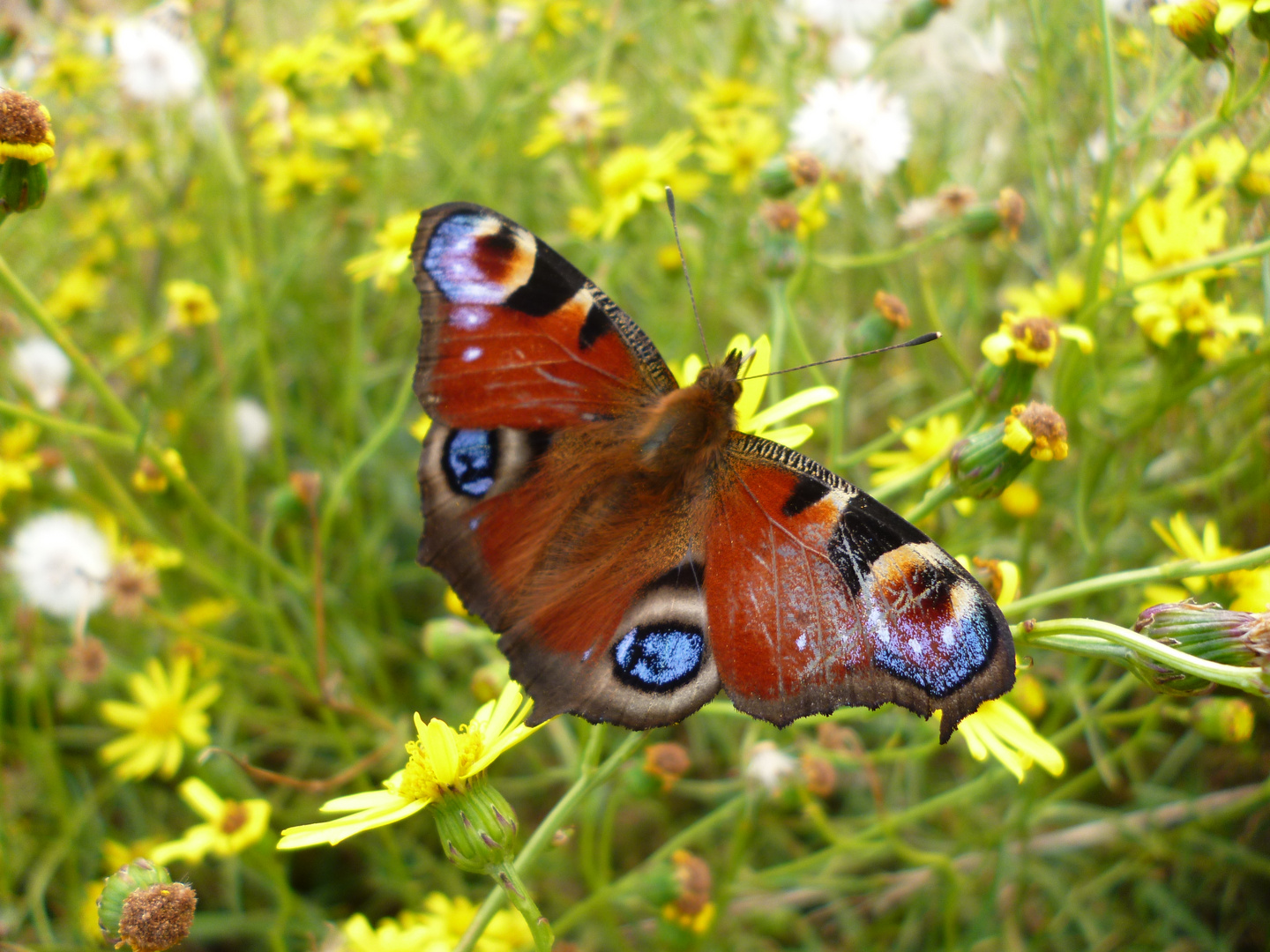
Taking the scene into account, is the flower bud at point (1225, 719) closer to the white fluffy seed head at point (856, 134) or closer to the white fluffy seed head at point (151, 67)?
the white fluffy seed head at point (856, 134)

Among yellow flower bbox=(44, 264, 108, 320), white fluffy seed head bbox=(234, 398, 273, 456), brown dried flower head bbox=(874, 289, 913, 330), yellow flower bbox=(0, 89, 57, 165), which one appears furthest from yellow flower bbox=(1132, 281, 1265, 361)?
yellow flower bbox=(44, 264, 108, 320)

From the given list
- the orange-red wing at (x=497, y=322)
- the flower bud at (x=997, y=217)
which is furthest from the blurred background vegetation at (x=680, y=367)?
the orange-red wing at (x=497, y=322)

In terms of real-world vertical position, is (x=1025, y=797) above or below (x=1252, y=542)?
below

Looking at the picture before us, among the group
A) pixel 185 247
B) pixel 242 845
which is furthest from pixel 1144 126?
pixel 185 247

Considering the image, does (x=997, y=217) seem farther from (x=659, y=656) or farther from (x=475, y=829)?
(x=475, y=829)

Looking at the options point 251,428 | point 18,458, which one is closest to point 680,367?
point 251,428

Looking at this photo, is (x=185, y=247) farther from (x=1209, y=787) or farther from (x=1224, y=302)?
(x=1209, y=787)

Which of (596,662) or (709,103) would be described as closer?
(596,662)

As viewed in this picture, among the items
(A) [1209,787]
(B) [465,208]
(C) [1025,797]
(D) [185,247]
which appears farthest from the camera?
(D) [185,247]
